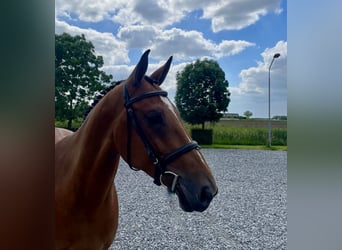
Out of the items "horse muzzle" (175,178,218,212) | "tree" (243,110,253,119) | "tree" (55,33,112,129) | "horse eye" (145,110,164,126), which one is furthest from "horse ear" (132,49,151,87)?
"tree" (243,110,253,119)

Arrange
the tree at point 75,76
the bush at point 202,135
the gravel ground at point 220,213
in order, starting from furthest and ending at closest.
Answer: the gravel ground at point 220,213 → the bush at point 202,135 → the tree at point 75,76

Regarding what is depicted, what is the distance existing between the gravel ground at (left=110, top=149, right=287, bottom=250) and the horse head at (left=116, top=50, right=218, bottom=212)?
29.4 inches

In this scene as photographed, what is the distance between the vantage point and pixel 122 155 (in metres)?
0.90

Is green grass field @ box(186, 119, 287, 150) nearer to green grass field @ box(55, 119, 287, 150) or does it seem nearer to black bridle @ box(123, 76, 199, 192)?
green grass field @ box(55, 119, 287, 150)

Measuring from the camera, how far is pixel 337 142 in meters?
0.50

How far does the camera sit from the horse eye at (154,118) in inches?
32.5

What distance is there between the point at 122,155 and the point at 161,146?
15 cm

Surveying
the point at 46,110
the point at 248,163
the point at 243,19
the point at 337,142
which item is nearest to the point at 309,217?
the point at 337,142

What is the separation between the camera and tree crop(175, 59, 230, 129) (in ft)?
4.52

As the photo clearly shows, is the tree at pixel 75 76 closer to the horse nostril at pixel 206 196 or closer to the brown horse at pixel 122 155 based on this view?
the brown horse at pixel 122 155

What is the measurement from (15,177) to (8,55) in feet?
0.57

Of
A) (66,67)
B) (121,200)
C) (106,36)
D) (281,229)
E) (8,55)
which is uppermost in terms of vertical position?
(106,36)

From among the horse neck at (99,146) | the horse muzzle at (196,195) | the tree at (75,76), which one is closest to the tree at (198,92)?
the tree at (75,76)

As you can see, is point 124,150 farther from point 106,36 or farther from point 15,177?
point 106,36
